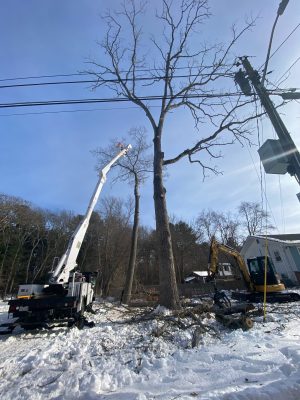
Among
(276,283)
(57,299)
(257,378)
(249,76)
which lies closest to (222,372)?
(257,378)

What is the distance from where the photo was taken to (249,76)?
7.44 meters

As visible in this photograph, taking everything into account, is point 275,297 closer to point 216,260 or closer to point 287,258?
point 216,260

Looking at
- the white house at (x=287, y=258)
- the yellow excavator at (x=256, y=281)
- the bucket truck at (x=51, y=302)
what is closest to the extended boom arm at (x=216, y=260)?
the yellow excavator at (x=256, y=281)

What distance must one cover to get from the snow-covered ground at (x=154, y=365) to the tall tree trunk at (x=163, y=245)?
8.28ft

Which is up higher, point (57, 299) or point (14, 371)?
point (57, 299)

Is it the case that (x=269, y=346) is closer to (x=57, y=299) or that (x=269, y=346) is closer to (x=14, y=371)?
(x=14, y=371)

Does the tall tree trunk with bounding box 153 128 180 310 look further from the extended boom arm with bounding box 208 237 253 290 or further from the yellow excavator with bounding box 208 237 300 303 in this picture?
the yellow excavator with bounding box 208 237 300 303

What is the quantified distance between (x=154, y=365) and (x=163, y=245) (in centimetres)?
566

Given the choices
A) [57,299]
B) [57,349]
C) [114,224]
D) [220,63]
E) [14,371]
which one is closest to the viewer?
[14,371]

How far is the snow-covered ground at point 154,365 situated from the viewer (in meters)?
3.68

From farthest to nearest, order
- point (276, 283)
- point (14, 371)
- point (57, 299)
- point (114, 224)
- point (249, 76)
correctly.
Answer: point (114, 224) → point (276, 283) → point (57, 299) → point (249, 76) → point (14, 371)

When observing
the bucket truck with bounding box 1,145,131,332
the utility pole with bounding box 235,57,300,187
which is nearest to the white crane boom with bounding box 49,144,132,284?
the bucket truck with bounding box 1,145,131,332

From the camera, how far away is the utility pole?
6195 millimetres

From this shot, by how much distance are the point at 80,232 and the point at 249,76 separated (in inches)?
326
